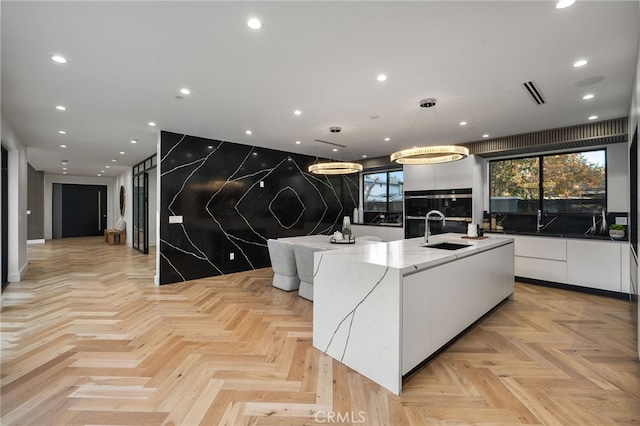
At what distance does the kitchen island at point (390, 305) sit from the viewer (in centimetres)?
199

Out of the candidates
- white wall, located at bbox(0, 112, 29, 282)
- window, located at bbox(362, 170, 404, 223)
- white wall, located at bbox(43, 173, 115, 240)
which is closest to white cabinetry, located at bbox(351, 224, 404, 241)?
window, located at bbox(362, 170, 404, 223)

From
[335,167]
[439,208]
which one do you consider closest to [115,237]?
[335,167]

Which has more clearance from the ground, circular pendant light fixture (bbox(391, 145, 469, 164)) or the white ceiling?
the white ceiling

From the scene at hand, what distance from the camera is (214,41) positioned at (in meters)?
2.17

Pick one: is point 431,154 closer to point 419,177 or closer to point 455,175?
point 455,175

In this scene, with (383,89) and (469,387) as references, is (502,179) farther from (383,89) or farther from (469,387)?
(469,387)

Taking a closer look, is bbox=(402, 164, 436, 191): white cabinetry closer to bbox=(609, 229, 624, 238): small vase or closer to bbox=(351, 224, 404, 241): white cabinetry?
bbox=(351, 224, 404, 241): white cabinetry

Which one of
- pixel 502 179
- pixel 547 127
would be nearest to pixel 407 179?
pixel 502 179

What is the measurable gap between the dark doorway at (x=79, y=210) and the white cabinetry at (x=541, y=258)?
13864 millimetres

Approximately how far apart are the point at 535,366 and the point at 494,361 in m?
0.29

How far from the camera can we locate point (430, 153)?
332 centimetres

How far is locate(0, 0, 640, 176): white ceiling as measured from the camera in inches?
73.8

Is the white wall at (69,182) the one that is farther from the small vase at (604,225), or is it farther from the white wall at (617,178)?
the white wall at (617,178)

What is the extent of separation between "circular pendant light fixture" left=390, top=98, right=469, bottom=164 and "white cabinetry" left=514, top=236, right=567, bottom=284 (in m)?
2.28
